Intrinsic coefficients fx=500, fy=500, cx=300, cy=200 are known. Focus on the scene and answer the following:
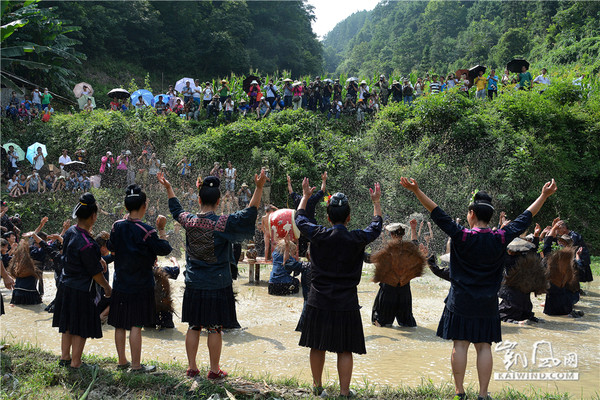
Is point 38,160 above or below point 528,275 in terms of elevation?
above

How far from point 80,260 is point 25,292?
15.3ft

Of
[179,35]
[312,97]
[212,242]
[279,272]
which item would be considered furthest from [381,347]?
[179,35]

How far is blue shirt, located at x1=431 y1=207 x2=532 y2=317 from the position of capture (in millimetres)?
4441

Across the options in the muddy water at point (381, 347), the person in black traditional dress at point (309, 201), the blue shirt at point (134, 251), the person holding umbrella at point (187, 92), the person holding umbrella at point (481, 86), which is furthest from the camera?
the person holding umbrella at point (187, 92)

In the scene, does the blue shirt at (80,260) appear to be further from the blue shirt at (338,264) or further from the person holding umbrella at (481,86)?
the person holding umbrella at (481,86)

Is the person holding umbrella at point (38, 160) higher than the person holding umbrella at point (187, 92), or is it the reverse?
the person holding umbrella at point (187, 92)

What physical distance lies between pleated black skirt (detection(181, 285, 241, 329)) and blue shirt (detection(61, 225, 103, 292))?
1045 mm

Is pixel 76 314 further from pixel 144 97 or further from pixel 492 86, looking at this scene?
pixel 144 97

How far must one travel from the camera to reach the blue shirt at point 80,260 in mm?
4988

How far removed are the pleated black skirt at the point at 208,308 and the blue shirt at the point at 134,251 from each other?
21.5 inches

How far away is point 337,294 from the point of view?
442 cm

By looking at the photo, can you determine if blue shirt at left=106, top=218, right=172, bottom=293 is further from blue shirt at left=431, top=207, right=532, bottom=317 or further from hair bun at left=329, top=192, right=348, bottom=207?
blue shirt at left=431, top=207, right=532, bottom=317

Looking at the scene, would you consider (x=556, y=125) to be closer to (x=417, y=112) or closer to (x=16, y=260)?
(x=417, y=112)

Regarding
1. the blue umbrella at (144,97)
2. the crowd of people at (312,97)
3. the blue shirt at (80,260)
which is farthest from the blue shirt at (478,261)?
the blue umbrella at (144,97)
